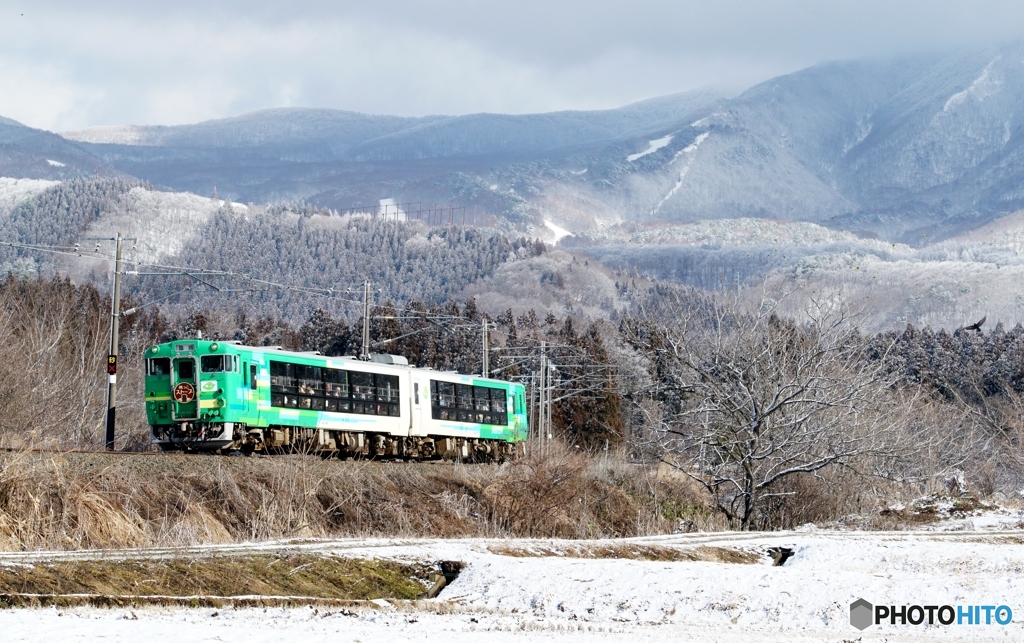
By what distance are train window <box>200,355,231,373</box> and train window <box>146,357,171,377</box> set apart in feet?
4.42

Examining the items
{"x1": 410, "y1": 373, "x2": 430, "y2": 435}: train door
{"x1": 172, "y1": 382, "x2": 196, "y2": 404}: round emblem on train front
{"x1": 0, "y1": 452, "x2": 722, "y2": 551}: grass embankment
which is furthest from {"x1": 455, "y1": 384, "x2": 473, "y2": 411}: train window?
{"x1": 172, "y1": 382, "x2": 196, "y2": 404}: round emblem on train front

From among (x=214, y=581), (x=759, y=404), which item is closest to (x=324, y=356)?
(x=759, y=404)

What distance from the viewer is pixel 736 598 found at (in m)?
14.6

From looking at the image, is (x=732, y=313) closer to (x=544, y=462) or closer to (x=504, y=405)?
(x=544, y=462)

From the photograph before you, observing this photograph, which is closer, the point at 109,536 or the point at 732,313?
the point at 109,536

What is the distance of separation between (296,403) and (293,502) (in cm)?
931

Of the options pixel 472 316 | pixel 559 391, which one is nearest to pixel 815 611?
pixel 559 391

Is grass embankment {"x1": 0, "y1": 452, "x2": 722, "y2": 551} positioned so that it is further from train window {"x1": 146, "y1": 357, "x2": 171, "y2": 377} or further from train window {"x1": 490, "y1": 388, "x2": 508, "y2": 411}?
train window {"x1": 490, "y1": 388, "x2": 508, "y2": 411}

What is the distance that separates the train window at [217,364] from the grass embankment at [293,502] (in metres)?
4.42

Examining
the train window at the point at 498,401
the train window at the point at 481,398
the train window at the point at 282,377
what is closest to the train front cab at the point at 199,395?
the train window at the point at 282,377

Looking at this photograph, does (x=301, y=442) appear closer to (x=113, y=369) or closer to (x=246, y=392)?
(x=246, y=392)

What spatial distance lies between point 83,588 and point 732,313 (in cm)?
2336

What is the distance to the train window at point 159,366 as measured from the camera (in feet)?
111

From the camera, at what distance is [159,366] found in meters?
34.1
